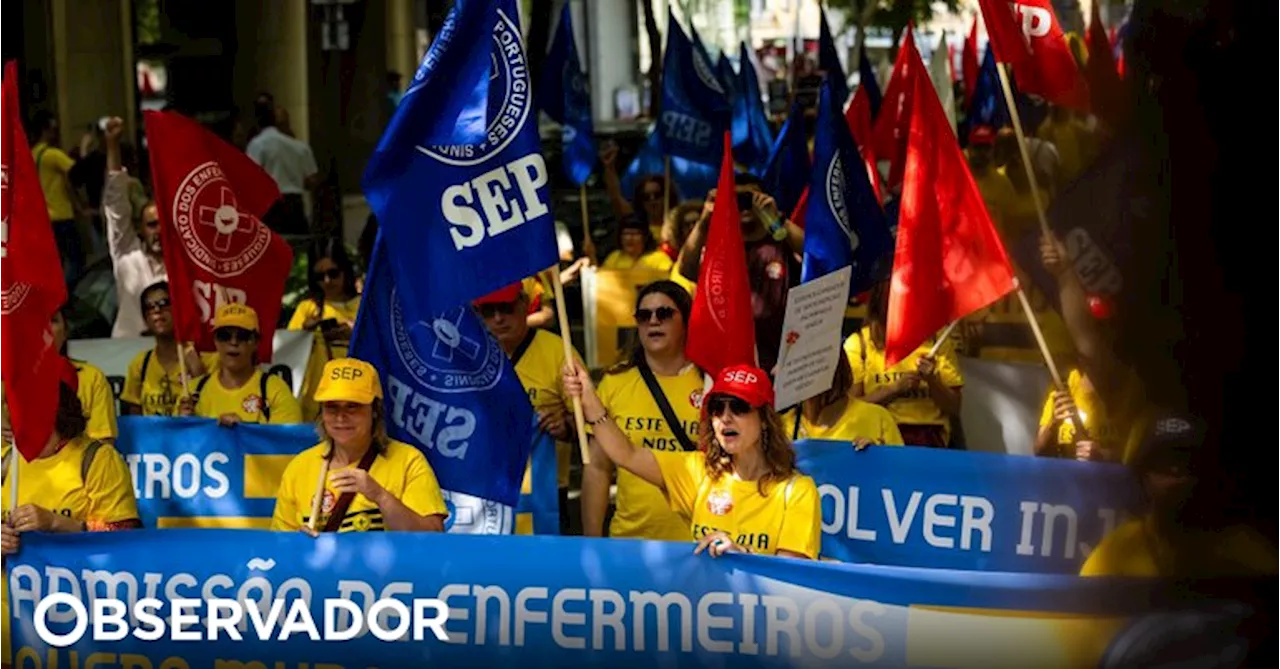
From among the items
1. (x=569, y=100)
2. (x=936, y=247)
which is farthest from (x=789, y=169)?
(x=936, y=247)

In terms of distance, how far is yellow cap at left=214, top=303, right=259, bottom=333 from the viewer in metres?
9.08

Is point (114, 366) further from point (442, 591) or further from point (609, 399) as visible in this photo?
point (442, 591)

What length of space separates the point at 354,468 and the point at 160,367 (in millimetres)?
3582

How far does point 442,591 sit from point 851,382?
96.5 inches

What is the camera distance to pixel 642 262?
13922 mm

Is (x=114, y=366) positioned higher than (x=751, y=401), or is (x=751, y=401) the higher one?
(x=751, y=401)

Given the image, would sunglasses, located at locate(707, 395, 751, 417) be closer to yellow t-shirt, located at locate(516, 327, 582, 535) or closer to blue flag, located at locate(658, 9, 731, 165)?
yellow t-shirt, located at locate(516, 327, 582, 535)

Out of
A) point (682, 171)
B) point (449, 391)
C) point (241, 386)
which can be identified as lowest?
point (241, 386)

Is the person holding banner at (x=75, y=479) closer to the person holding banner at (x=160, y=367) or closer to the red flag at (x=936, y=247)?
the person holding banner at (x=160, y=367)

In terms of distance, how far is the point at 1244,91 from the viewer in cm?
237

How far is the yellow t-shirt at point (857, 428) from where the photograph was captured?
816 centimetres

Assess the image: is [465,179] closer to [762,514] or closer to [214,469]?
[762,514]

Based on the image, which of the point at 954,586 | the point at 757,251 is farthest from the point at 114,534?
Answer: the point at 757,251

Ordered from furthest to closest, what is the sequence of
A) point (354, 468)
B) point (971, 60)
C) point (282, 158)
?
point (971, 60), point (282, 158), point (354, 468)
